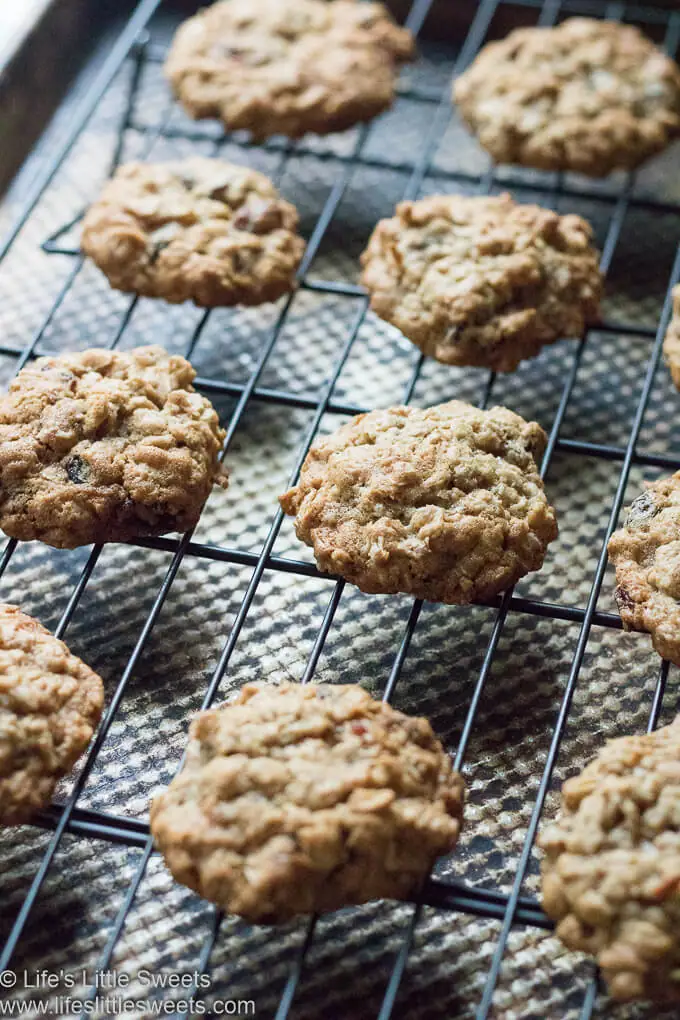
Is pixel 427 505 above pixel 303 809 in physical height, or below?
above

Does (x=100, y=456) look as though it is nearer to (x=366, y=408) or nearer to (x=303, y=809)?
(x=366, y=408)

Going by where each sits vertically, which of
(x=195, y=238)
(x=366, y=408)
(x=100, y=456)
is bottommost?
(x=366, y=408)

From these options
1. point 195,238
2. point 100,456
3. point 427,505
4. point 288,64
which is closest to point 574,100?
point 288,64

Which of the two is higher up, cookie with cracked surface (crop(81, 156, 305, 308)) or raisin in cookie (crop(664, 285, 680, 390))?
cookie with cracked surface (crop(81, 156, 305, 308))

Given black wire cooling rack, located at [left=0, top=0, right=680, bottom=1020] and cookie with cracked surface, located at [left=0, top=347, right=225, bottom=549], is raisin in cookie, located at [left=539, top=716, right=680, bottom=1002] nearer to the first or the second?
black wire cooling rack, located at [left=0, top=0, right=680, bottom=1020]

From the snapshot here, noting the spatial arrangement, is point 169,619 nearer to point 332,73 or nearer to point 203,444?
point 203,444

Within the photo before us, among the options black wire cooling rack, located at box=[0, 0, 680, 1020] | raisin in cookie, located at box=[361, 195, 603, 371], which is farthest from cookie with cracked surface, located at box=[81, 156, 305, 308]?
raisin in cookie, located at box=[361, 195, 603, 371]

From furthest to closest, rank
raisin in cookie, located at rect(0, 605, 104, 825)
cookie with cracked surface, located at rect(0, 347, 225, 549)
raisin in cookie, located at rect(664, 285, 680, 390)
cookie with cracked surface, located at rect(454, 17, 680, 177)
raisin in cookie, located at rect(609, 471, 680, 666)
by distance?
cookie with cracked surface, located at rect(454, 17, 680, 177)
raisin in cookie, located at rect(664, 285, 680, 390)
cookie with cracked surface, located at rect(0, 347, 225, 549)
raisin in cookie, located at rect(609, 471, 680, 666)
raisin in cookie, located at rect(0, 605, 104, 825)
